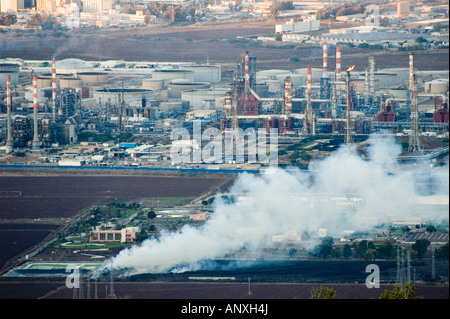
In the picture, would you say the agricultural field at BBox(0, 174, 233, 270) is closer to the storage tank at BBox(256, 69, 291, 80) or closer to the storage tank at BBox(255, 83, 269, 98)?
the storage tank at BBox(255, 83, 269, 98)

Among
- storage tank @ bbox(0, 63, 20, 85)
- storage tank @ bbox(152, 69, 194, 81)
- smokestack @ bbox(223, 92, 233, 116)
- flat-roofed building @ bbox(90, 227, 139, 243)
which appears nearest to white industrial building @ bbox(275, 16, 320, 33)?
storage tank @ bbox(152, 69, 194, 81)

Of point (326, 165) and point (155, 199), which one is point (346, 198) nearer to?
point (326, 165)

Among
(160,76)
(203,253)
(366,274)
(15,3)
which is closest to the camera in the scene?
(366,274)

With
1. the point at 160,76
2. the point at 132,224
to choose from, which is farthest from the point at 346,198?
the point at 160,76

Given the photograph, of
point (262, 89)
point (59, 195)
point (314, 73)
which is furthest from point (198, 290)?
point (314, 73)

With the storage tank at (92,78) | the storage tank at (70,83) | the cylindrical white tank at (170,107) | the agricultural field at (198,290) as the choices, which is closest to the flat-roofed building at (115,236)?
the agricultural field at (198,290)

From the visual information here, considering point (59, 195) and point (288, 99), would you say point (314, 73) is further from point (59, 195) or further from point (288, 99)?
point (59, 195)

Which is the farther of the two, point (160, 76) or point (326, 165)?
point (160, 76)

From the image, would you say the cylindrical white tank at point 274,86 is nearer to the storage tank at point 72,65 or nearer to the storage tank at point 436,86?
the storage tank at point 436,86
